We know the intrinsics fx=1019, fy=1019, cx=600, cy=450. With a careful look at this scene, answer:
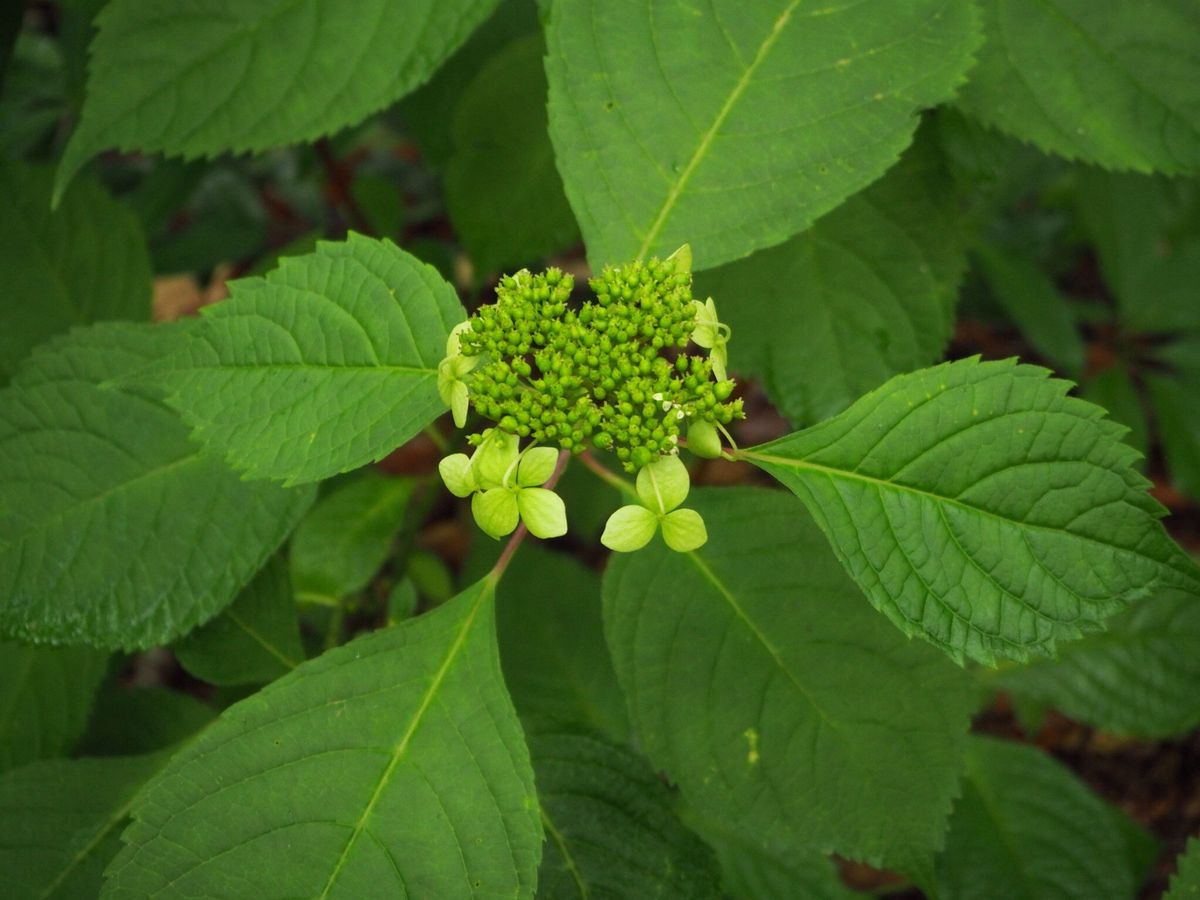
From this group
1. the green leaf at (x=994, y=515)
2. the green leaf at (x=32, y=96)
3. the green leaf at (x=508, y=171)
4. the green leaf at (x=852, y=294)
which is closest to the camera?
the green leaf at (x=994, y=515)

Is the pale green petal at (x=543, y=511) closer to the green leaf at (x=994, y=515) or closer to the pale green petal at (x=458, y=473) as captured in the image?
the pale green petal at (x=458, y=473)

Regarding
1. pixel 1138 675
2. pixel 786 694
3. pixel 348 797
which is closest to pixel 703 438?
pixel 786 694

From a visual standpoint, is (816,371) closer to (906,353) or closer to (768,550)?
(906,353)

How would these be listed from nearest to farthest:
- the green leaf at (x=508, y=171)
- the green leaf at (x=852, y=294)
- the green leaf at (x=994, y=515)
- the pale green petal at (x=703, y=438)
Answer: the green leaf at (x=994, y=515), the pale green petal at (x=703, y=438), the green leaf at (x=852, y=294), the green leaf at (x=508, y=171)

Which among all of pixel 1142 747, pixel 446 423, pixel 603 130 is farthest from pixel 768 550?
pixel 1142 747

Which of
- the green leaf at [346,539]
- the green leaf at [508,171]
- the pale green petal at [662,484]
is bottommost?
the green leaf at [346,539]

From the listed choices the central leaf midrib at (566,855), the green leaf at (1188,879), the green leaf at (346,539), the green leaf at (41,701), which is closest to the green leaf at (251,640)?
the green leaf at (346,539)
